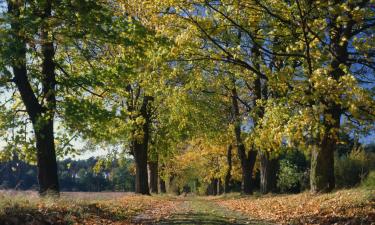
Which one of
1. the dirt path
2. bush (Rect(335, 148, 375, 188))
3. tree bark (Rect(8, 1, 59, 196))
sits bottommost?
the dirt path

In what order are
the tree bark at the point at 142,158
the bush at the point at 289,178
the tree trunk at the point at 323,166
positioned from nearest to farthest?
the tree trunk at the point at 323,166, the tree bark at the point at 142,158, the bush at the point at 289,178

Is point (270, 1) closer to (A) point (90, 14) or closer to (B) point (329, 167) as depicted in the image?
(A) point (90, 14)

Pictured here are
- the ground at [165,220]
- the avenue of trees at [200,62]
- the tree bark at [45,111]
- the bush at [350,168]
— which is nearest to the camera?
the ground at [165,220]

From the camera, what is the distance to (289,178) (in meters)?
42.2

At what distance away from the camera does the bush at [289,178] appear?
41.7 m

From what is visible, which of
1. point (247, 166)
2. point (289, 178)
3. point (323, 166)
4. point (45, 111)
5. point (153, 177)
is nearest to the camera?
point (45, 111)

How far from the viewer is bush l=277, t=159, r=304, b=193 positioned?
41.7m

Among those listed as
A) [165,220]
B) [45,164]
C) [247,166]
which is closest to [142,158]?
[247,166]

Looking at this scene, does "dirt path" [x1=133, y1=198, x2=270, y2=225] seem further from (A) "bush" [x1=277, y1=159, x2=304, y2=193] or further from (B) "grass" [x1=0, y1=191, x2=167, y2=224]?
(A) "bush" [x1=277, y1=159, x2=304, y2=193]

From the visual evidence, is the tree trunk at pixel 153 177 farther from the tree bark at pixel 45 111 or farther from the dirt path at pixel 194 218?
the tree bark at pixel 45 111

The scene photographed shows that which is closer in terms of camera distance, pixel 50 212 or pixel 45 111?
pixel 50 212

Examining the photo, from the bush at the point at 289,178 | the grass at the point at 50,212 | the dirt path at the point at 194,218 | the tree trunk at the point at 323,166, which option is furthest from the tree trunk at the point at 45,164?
the bush at the point at 289,178

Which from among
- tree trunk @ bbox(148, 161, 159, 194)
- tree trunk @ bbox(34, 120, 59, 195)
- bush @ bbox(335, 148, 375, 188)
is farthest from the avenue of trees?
tree trunk @ bbox(148, 161, 159, 194)

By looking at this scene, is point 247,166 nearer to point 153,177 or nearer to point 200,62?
point 153,177
